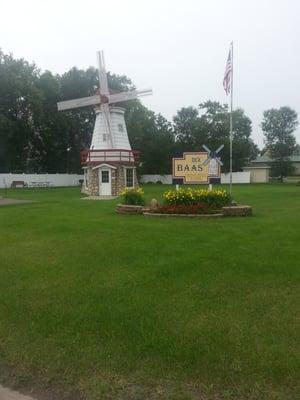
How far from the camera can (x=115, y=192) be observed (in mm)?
37062

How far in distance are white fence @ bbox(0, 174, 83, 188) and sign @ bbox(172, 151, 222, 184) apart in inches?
1334

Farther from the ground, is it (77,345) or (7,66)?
(7,66)

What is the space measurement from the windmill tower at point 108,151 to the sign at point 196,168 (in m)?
17.5

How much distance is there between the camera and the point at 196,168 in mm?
19141

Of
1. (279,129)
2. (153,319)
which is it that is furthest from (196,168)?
(279,129)

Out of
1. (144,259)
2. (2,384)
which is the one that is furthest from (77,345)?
(144,259)

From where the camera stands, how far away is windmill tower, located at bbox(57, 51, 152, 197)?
122 feet

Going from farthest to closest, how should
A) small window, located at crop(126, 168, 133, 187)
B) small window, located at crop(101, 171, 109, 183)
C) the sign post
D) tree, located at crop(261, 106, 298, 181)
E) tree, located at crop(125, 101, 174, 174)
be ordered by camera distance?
tree, located at crop(261, 106, 298, 181) → tree, located at crop(125, 101, 174, 174) → small window, located at crop(126, 168, 133, 187) → small window, located at crop(101, 171, 109, 183) → the sign post

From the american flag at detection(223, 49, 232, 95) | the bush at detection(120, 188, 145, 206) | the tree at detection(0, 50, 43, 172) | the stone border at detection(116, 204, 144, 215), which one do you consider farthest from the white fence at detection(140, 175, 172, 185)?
the stone border at detection(116, 204, 144, 215)

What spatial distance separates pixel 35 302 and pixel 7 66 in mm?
48811

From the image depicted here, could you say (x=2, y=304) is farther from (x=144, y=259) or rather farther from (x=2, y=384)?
(x=144, y=259)

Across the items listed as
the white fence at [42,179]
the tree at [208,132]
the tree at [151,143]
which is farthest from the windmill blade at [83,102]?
the tree at [208,132]

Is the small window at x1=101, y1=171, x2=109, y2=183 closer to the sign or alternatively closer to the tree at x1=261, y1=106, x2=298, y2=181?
the sign

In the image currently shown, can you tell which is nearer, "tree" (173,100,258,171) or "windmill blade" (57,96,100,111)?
"windmill blade" (57,96,100,111)
